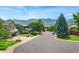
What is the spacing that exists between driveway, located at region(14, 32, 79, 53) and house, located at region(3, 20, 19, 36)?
355 mm

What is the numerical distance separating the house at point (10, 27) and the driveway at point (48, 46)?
355 mm

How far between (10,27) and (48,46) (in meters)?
0.98

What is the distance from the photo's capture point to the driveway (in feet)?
23.7

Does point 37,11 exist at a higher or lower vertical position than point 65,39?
higher

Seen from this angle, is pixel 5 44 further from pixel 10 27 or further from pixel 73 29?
pixel 73 29

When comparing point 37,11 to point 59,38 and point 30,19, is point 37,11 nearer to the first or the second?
point 30,19

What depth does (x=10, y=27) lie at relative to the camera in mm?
7355

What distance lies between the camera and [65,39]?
746 cm

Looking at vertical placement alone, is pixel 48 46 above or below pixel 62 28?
below

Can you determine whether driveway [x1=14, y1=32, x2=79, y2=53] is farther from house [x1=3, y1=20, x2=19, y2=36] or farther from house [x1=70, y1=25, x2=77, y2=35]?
house [x1=3, y1=20, x2=19, y2=36]

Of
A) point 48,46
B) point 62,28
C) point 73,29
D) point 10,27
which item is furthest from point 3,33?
point 73,29

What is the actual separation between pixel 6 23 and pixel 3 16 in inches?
7.9

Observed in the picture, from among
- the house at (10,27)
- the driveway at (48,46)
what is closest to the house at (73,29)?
the driveway at (48,46)
